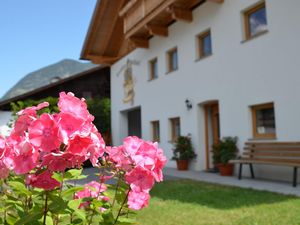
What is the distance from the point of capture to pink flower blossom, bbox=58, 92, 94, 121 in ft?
3.98

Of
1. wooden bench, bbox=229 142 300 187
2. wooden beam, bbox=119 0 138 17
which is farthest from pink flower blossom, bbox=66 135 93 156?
wooden beam, bbox=119 0 138 17

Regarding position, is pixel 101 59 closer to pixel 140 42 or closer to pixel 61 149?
pixel 140 42

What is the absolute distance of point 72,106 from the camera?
4.03 feet

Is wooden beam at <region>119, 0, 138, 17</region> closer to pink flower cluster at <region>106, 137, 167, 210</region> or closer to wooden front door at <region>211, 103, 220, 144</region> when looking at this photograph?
wooden front door at <region>211, 103, 220, 144</region>

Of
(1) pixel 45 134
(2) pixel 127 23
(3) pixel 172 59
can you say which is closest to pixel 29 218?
(1) pixel 45 134

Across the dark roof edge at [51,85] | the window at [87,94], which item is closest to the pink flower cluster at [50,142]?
the dark roof edge at [51,85]

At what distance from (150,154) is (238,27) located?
9663mm

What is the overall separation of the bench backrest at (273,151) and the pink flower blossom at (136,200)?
7.18m

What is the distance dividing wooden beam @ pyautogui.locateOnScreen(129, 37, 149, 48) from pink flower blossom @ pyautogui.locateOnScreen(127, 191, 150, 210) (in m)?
14.1

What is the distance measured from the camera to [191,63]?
41.3 feet

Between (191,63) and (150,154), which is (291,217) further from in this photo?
(191,63)

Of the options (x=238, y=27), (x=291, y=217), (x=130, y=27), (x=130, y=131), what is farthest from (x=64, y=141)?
(x=130, y=131)

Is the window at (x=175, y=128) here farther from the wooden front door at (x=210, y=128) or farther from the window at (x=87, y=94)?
the window at (x=87, y=94)

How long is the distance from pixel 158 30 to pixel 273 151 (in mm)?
6989
